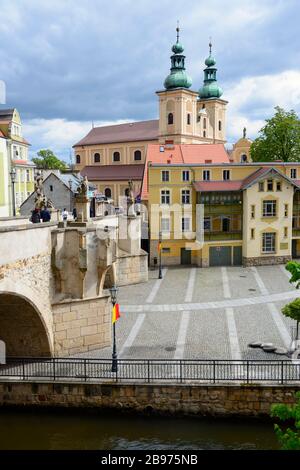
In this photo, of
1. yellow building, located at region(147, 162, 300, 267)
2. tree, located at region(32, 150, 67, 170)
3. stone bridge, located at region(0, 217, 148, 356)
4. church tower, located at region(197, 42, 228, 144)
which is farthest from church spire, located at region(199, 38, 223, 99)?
stone bridge, located at region(0, 217, 148, 356)

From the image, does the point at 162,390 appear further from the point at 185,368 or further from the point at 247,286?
the point at 247,286

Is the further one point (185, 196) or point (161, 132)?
point (161, 132)

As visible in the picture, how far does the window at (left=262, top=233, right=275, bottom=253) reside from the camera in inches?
1598

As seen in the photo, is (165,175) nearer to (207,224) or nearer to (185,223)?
(185,223)

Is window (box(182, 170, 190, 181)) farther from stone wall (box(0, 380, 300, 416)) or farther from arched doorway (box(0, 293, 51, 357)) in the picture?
stone wall (box(0, 380, 300, 416))

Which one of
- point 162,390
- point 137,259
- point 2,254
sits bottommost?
point 162,390

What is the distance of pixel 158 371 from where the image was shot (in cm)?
1777

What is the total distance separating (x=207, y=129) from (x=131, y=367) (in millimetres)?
66804

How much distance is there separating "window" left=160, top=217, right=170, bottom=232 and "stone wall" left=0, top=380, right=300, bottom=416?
24400 millimetres

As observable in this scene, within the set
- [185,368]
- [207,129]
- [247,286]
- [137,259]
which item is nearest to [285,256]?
[247,286]

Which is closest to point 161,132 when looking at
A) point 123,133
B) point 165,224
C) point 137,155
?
point 137,155

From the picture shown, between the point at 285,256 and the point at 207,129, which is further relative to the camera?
the point at 207,129

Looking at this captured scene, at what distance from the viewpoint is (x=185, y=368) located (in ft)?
59.3

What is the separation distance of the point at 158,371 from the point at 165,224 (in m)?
23.8
